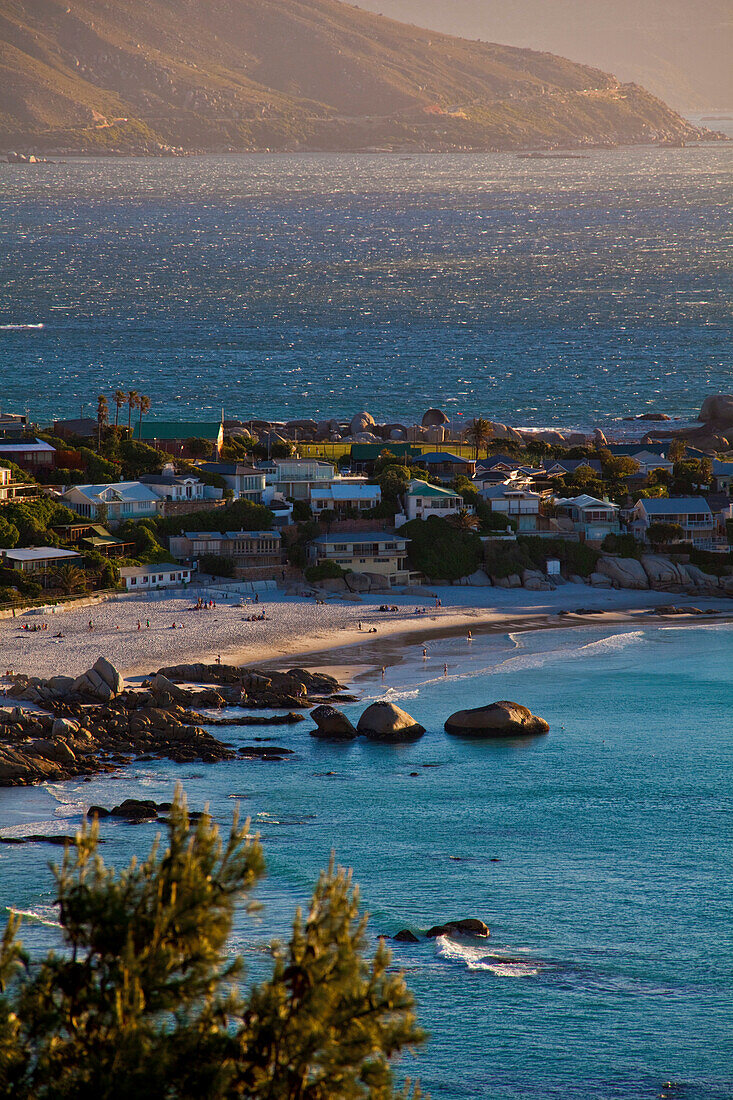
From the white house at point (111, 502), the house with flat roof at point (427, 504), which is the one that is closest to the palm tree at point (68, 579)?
the white house at point (111, 502)

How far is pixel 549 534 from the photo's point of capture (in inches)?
2591

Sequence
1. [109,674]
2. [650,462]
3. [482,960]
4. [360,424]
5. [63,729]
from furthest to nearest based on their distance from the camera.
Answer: [360,424] < [650,462] < [109,674] < [63,729] < [482,960]

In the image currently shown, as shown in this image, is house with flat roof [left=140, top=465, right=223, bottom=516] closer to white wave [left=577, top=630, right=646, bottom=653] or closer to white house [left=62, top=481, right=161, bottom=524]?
white house [left=62, top=481, right=161, bottom=524]

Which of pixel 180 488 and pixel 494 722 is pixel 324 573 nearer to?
pixel 180 488

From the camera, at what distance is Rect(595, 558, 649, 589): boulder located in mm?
63031

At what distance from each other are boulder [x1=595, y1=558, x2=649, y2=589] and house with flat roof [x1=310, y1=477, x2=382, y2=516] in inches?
425

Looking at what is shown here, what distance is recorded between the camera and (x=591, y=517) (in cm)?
6625

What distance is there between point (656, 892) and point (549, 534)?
36203 millimetres

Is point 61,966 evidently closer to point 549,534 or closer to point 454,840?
point 454,840

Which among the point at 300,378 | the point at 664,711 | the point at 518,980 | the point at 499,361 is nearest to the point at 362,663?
the point at 664,711

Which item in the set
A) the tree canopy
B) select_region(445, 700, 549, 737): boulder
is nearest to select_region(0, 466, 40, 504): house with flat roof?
select_region(445, 700, 549, 737): boulder

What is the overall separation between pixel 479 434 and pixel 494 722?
1598 inches

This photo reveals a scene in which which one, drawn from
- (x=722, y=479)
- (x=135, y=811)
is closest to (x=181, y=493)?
(x=722, y=479)

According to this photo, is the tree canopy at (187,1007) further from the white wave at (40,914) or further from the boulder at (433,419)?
the boulder at (433,419)
